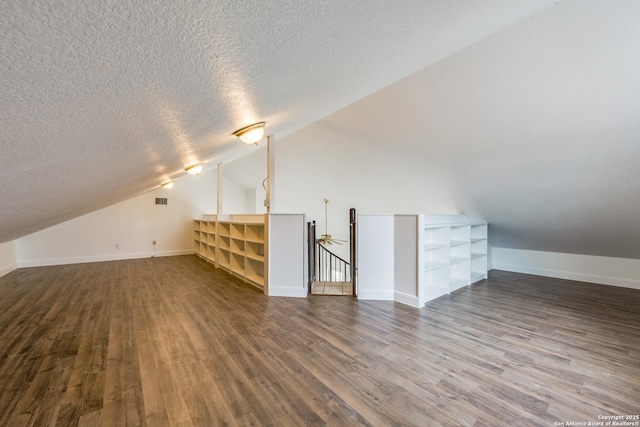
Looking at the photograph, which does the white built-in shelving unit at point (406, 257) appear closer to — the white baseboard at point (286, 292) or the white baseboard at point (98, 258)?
the white baseboard at point (286, 292)

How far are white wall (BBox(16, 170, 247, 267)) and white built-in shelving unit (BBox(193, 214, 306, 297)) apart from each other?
1.91m

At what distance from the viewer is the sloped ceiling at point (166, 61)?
506 mm

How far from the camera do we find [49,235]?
19.0ft

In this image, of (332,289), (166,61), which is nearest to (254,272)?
(332,289)

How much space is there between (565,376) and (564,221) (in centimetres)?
291

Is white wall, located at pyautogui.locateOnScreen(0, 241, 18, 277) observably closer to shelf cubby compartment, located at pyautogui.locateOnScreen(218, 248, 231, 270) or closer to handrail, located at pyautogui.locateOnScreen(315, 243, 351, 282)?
shelf cubby compartment, located at pyautogui.locateOnScreen(218, 248, 231, 270)

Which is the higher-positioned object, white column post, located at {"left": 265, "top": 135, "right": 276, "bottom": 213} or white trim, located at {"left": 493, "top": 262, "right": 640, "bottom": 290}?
white column post, located at {"left": 265, "top": 135, "right": 276, "bottom": 213}

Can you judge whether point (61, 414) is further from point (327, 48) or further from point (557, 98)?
point (557, 98)

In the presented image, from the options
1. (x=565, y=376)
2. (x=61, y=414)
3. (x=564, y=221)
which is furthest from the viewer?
(x=564, y=221)

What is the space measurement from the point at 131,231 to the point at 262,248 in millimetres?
4445

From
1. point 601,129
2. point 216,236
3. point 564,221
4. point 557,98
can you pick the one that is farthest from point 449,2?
point 216,236

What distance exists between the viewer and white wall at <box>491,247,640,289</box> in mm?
4203

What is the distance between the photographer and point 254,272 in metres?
4.62

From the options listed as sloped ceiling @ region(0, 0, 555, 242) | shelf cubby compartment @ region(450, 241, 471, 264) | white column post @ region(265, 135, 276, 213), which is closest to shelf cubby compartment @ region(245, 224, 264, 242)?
white column post @ region(265, 135, 276, 213)
